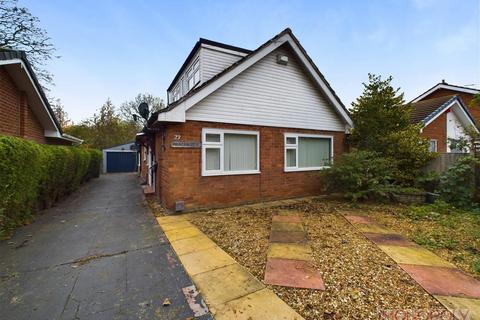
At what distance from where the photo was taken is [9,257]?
11.9ft

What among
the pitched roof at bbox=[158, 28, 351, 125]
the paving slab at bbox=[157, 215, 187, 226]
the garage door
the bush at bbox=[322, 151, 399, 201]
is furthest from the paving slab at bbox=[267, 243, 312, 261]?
the garage door

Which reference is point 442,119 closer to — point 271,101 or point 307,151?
point 307,151

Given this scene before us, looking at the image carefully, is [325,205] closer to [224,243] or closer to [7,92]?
[224,243]

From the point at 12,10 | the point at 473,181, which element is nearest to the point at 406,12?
the point at 473,181

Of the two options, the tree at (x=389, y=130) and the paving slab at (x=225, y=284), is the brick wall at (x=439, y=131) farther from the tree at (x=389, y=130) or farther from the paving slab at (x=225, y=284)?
the paving slab at (x=225, y=284)

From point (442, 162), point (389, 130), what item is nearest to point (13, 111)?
point (389, 130)

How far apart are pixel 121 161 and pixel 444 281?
28637 millimetres

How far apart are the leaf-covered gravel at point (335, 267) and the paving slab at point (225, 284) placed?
0.19 meters

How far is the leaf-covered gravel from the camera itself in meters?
2.37

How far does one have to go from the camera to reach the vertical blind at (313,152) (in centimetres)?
866

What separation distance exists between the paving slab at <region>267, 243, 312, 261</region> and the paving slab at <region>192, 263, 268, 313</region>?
0.76m

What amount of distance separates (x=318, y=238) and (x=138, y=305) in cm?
331

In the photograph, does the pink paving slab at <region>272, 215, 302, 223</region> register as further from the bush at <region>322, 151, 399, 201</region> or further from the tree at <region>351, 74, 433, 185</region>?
the tree at <region>351, 74, 433, 185</region>

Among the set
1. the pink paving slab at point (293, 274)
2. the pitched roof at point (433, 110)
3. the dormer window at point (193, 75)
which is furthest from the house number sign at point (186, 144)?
the pitched roof at point (433, 110)
